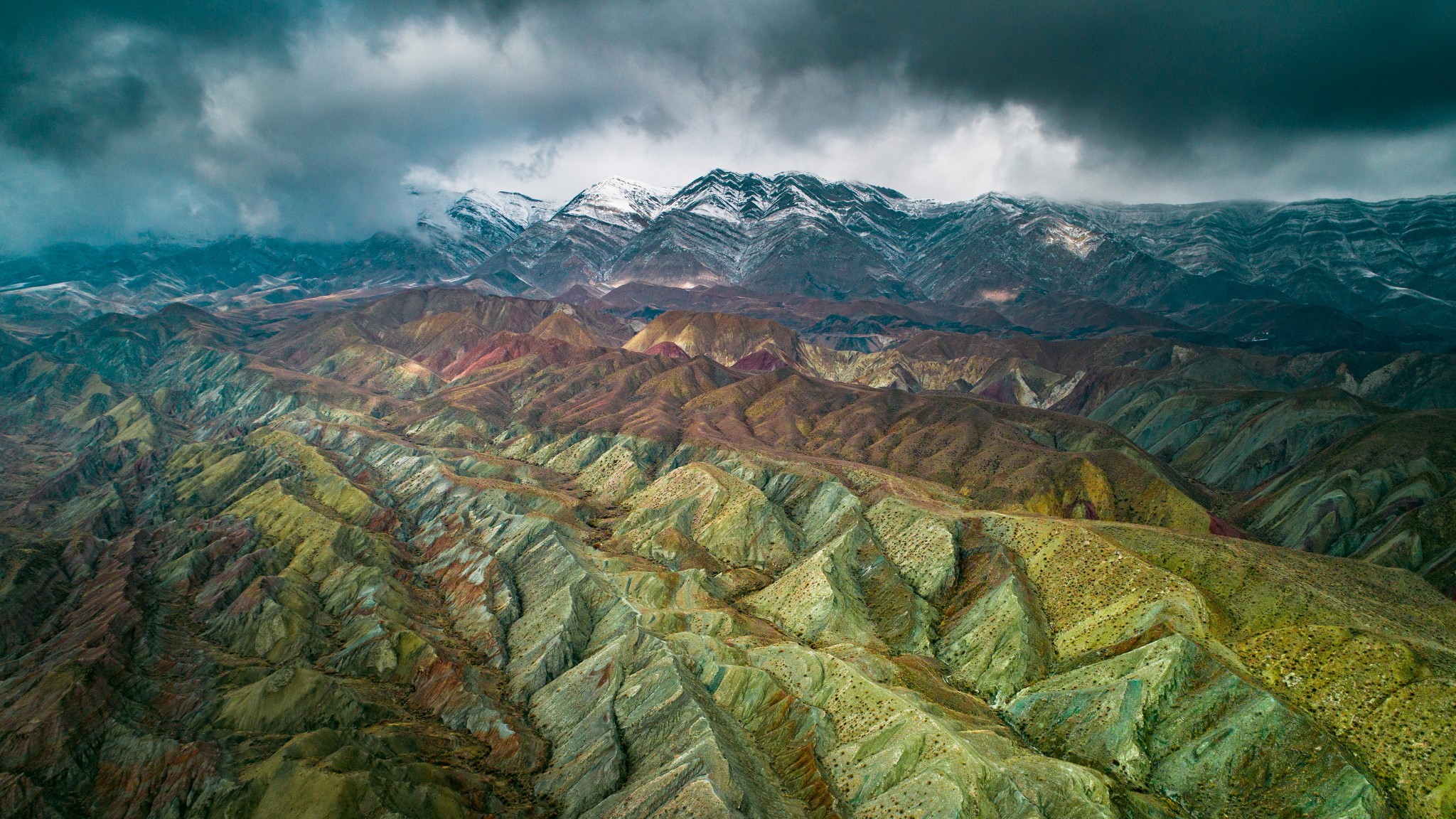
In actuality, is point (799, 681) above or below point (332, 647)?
above

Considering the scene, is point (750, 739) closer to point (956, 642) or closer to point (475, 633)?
point (956, 642)

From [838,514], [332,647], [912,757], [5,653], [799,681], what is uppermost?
[912,757]

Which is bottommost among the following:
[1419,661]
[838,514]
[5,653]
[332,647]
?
[5,653]

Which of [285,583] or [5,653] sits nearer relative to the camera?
[5,653]

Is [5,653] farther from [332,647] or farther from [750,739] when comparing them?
[750,739]

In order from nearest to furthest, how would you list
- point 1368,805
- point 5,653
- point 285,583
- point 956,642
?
point 1368,805 → point 956,642 → point 5,653 → point 285,583

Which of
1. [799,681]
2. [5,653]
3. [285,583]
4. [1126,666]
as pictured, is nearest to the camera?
[1126,666]

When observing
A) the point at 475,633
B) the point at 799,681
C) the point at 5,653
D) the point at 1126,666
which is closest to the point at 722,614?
the point at 799,681

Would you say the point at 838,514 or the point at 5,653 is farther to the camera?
the point at 838,514

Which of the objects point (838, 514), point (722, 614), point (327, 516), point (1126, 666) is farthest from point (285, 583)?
point (1126, 666)
